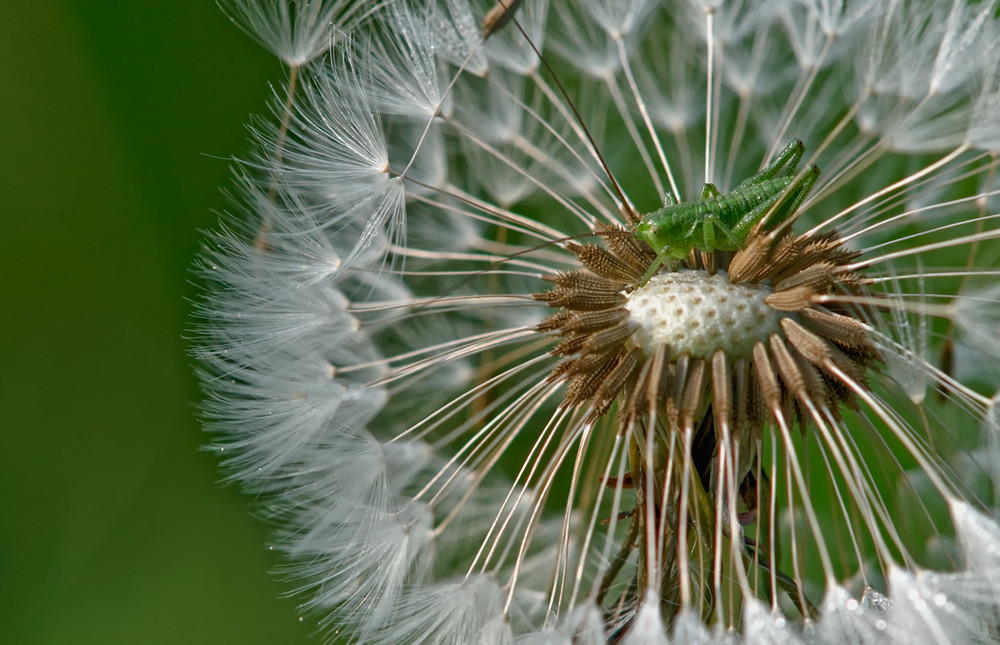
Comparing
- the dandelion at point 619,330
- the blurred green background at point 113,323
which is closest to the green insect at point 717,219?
the dandelion at point 619,330

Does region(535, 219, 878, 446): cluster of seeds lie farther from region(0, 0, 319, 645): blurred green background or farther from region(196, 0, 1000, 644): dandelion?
region(0, 0, 319, 645): blurred green background

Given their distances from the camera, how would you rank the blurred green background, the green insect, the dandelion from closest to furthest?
the dandelion → the green insect → the blurred green background

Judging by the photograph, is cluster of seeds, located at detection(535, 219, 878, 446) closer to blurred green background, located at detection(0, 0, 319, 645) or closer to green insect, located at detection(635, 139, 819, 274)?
green insect, located at detection(635, 139, 819, 274)

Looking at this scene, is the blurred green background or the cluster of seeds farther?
the blurred green background

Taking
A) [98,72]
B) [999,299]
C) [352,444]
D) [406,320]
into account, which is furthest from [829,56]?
[98,72]

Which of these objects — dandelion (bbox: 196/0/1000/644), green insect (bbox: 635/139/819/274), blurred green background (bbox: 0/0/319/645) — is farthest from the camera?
blurred green background (bbox: 0/0/319/645)

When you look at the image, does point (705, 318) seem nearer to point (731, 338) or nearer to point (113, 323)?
point (731, 338)

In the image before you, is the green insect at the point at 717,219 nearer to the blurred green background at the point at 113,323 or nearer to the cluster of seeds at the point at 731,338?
the cluster of seeds at the point at 731,338

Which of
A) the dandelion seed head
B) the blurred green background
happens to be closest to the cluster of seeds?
the dandelion seed head

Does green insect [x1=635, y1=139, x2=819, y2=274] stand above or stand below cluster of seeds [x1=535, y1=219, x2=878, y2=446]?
above
